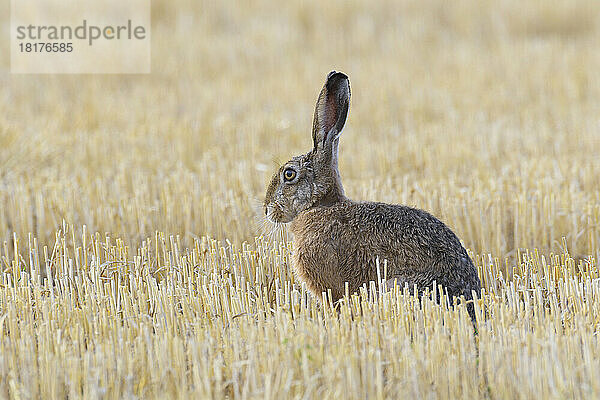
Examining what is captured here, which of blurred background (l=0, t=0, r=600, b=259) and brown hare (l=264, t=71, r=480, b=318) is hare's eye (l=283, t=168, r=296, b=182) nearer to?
brown hare (l=264, t=71, r=480, b=318)

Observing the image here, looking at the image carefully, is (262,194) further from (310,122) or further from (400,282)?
(310,122)

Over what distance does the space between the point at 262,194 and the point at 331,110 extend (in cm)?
231

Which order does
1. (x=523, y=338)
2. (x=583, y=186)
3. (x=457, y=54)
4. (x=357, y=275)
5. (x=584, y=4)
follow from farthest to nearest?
(x=584, y=4) < (x=457, y=54) < (x=583, y=186) < (x=357, y=275) < (x=523, y=338)

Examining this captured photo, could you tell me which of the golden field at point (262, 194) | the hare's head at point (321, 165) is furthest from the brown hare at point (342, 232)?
the golden field at point (262, 194)

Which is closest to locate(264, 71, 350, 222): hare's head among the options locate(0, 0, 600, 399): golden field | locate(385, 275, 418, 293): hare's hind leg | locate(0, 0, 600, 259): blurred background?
locate(0, 0, 600, 399): golden field

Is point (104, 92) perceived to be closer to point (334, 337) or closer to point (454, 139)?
point (454, 139)

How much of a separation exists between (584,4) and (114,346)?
13.4 metres

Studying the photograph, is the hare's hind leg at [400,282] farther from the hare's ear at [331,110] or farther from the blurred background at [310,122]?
the blurred background at [310,122]

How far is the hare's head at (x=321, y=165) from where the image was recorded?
4605 mm

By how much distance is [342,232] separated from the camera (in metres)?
4.33

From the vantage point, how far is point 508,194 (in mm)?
6164

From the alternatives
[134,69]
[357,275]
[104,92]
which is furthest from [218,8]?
[357,275]

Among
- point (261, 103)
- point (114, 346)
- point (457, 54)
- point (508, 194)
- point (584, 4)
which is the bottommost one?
point (114, 346)

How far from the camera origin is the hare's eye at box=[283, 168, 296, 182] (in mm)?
4680
